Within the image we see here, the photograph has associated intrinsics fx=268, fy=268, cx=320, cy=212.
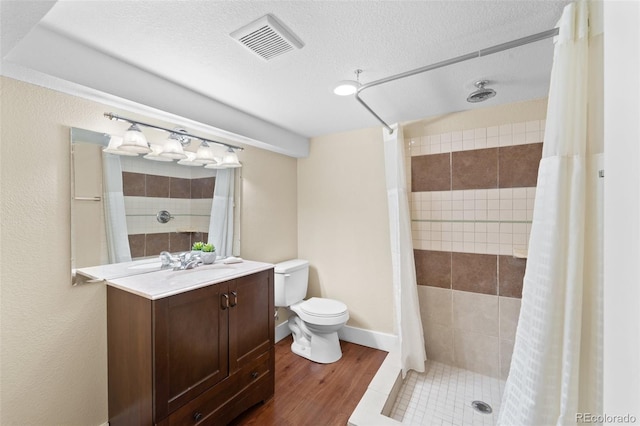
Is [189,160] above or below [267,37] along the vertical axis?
below

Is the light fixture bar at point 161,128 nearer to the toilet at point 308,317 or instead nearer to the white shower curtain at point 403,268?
the toilet at point 308,317

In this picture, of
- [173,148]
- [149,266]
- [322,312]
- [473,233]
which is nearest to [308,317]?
[322,312]

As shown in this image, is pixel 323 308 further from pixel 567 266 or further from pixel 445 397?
pixel 567 266

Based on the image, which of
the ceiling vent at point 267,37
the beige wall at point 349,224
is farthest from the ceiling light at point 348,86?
the beige wall at point 349,224

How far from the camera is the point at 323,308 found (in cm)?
245

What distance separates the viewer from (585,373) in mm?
1007

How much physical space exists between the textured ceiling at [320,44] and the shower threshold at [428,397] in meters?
2.12

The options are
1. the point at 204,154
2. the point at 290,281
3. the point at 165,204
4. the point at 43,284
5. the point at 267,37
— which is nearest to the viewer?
the point at 267,37

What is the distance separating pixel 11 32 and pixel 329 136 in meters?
2.28

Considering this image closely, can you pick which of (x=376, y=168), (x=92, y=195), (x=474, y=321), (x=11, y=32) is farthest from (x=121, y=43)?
(x=474, y=321)

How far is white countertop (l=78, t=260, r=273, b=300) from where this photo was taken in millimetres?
1411

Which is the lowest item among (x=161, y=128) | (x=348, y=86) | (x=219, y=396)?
(x=219, y=396)

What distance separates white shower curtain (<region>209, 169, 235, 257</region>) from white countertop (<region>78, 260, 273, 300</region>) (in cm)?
37

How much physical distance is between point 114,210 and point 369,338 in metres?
2.40
